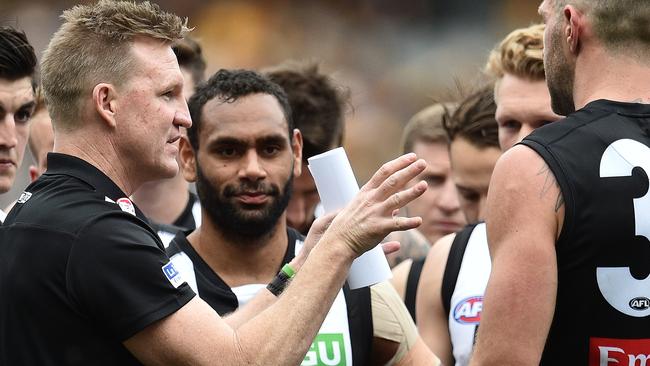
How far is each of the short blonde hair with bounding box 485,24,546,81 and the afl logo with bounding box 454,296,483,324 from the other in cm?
112

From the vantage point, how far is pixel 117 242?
3109 millimetres

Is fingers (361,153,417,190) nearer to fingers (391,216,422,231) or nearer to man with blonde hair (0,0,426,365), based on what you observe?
man with blonde hair (0,0,426,365)

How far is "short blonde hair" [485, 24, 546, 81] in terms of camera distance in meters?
5.17

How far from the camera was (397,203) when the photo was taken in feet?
10.6

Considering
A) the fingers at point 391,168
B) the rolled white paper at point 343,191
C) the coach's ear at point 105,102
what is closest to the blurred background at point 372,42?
the rolled white paper at point 343,191

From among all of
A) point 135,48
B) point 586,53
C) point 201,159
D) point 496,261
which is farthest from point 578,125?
point 201,159

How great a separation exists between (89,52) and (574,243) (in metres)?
1.67

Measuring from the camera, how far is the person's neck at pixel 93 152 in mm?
3447

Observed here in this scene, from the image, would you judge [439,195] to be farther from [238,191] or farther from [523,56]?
[238,191]

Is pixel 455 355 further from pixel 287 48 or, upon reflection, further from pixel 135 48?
pixel 287 48

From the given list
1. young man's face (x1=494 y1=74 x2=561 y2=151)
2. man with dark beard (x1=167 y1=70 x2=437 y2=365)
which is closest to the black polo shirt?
man with dark beard (x1=167 y1=70 x2=437 y2=365)

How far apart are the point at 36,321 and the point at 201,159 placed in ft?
5.71

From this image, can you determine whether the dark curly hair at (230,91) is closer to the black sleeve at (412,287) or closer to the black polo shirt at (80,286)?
the black sleeve at (412,287)

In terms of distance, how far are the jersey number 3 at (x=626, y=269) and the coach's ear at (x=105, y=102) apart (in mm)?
1549
